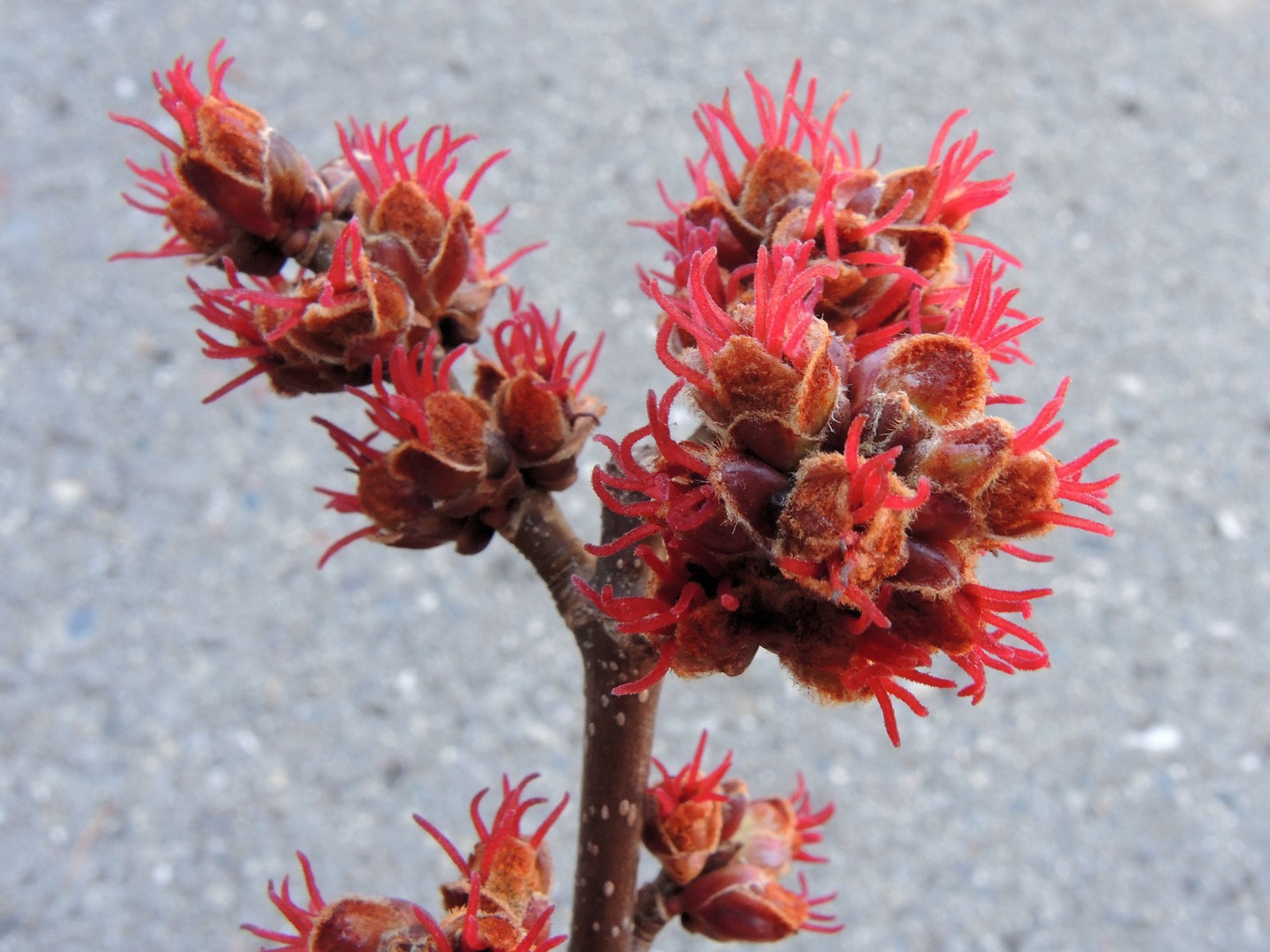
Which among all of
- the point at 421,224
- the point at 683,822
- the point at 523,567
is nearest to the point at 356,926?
the point at 683,822

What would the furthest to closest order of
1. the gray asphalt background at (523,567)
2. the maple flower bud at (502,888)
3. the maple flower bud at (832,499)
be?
the gray asphalt background at (523,567)
the maple flower bud at (502,888)
the maple flower bud at (832,499)

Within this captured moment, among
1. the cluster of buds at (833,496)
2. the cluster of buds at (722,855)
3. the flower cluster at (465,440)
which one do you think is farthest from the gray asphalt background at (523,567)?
the cluster of buds at (833,496)

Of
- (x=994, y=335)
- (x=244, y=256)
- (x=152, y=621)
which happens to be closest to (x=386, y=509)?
(x=244, y=256)

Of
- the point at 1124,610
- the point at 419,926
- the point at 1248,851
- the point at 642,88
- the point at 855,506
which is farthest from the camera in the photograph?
the point at 642,88

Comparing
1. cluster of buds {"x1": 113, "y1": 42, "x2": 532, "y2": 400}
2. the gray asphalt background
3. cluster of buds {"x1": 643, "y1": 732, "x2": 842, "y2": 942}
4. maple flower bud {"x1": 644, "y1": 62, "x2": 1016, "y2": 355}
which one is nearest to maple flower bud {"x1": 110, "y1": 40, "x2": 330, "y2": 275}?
cluster of buds {"x1": 113, "y1": 42, "x2": 532, "y2": 400}

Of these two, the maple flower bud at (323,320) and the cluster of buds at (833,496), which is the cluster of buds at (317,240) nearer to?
the maple flower bud at (323,320)

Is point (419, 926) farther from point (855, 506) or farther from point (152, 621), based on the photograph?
point (152, 621)

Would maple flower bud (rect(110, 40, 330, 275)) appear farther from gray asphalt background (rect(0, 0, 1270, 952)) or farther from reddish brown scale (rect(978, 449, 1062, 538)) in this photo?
gray asphalt background (rect(0, 0, 1270, 952))
